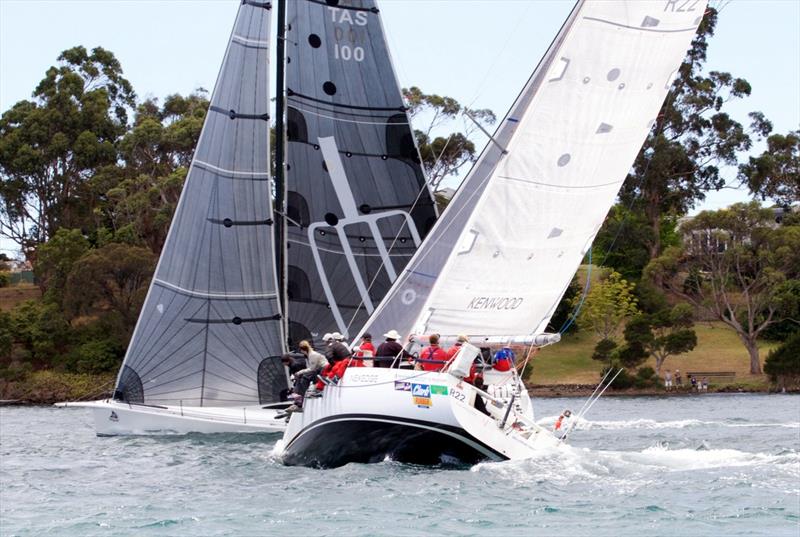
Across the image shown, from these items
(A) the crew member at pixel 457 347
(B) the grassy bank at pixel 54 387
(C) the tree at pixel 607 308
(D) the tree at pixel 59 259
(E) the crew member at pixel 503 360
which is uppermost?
(D) the tree at pixel 59 259

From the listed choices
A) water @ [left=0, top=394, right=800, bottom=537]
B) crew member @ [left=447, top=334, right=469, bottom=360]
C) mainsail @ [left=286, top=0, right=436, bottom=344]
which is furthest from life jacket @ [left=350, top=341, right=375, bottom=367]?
mainsail @ [left=286, top=0, right=436, bottom=344]

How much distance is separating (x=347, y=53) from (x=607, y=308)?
3451 centimetres

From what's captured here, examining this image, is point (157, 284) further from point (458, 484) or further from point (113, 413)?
point (458, 484)

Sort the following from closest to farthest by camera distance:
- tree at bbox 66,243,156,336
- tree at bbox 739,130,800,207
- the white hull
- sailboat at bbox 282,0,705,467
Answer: sailboat at bbox 282,0,705,467 < the white hull < tree at bbox 66,243,156,336 < tree at bbox 739,130,800,207

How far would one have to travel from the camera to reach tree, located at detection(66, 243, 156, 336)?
63.2 meters

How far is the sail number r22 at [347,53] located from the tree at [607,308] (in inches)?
1346

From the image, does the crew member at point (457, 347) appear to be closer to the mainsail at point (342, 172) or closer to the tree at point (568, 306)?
the mainsail at point (342, 172)

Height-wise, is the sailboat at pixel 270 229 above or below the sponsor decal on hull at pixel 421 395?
above

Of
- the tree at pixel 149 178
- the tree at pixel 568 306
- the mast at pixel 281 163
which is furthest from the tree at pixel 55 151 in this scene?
the mast at pixel 281 163

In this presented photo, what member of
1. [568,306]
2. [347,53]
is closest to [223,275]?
[347,53]

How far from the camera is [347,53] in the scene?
104 ft

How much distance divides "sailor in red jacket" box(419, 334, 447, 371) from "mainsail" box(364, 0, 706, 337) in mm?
890

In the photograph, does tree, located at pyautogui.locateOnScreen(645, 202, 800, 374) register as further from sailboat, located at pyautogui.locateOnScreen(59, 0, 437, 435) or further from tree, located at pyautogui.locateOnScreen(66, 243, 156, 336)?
sailboat, located at pyautogui.locateOnScreen(59, 0, 437, 435)

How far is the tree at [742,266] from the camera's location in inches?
2445
